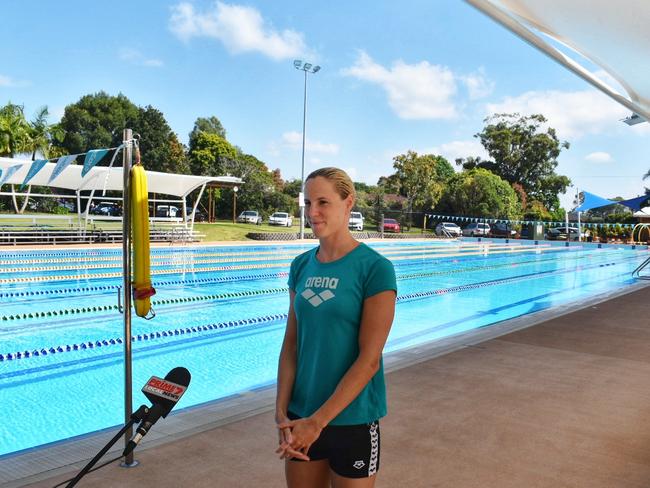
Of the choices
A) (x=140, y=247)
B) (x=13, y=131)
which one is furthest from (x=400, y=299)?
(x=13, y=131)

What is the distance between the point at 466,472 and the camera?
117 inches

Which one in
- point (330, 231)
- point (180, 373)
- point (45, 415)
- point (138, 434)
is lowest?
point (45, 415)

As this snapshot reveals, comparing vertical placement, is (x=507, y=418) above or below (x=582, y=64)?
below

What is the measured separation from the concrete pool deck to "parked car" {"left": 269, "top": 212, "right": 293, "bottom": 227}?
95.8ft

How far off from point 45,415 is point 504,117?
174ft

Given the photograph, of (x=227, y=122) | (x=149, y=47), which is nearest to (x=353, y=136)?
(x=227, y=122)

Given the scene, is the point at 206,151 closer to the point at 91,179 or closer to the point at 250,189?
the point at 250,189

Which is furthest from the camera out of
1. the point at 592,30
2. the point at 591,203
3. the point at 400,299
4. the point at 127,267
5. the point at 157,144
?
the point at 157,144

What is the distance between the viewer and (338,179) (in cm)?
161

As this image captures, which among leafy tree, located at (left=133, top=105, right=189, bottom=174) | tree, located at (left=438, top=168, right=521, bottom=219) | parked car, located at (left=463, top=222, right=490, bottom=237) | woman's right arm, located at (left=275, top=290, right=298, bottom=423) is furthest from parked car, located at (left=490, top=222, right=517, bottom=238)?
woman's right arm, located at (left=275, top=290, right=298, bottom=423)

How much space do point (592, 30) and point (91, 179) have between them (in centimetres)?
1607

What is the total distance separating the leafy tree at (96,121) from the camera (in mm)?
44938

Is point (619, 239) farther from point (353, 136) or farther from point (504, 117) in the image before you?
point (353, 136)

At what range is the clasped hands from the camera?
152 cm
